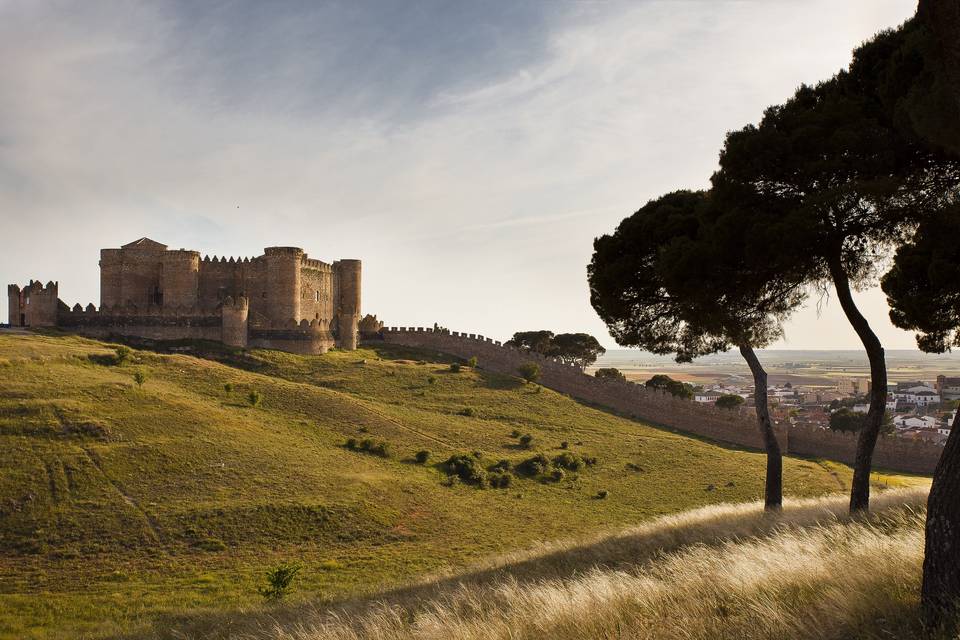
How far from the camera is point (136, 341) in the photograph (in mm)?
47688

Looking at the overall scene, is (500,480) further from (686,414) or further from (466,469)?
(686,414)

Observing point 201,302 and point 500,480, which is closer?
point 500,480

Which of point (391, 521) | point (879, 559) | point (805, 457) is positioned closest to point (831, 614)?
point (879, 559)

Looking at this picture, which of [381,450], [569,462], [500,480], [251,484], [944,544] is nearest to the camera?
[944,544]

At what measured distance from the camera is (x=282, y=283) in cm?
5375

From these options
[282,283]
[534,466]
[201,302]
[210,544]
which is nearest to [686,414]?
[534,466]

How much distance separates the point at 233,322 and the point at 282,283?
597cm

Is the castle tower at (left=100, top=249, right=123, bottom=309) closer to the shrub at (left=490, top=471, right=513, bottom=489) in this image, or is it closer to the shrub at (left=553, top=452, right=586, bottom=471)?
the shrub at (left=490, top=471, right=513, bottom=489)

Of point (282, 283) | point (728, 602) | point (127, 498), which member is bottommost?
point (127, 498)

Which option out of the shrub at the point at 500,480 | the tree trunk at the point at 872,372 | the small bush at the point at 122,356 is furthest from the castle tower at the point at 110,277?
the tree trunk at the point at 872,372

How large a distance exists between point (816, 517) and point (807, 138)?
6.85 meters

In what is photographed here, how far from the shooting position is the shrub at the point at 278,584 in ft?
51.7

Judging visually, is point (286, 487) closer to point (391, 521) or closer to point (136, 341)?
point (391, 521)

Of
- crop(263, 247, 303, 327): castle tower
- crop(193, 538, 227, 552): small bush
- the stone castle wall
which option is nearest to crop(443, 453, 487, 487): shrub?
crop(193, 538, 227, 552): small bush
